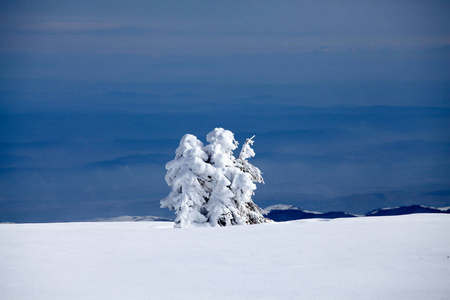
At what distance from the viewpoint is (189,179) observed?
79.6 feet

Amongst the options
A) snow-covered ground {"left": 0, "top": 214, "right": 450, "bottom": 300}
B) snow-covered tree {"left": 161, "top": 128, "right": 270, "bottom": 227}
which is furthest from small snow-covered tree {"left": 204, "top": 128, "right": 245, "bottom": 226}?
snow-covered ground {"left": 0, "top": 214, "right": 450, "bottom": 300}

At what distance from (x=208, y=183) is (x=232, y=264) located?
46.6ft

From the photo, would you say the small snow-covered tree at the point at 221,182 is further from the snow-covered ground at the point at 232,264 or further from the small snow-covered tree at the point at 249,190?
the snow-covered ground at the point at 232,264

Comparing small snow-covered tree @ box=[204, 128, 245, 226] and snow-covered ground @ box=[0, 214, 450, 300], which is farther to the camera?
small snow-covered tree @ box=[204, 128, 245, 226]

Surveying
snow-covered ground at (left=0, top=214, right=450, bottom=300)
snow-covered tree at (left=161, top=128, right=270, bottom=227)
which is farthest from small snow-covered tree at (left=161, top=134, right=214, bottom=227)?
snow-covered ground at (left=0, top=214, right=450, bottom=300)

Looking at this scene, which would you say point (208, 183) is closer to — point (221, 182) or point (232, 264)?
point (221, 182)

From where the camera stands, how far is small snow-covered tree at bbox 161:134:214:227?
954 inches

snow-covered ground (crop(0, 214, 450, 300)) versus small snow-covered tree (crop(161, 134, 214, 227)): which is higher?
small snow-covered tree (crop(161, 134, 214, 227))

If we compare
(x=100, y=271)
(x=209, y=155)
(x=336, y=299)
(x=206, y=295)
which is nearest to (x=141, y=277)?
(x=100, y=271)

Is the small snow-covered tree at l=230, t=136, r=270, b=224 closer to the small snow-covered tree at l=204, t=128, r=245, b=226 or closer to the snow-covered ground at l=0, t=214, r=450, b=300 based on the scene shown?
the small snow-covered tree at l=204, t=128, r=245, b=226

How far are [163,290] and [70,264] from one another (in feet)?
9.71

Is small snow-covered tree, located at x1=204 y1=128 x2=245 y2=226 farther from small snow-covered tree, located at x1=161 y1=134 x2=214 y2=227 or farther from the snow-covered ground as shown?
the snow-covered ground

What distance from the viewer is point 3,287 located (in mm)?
9133

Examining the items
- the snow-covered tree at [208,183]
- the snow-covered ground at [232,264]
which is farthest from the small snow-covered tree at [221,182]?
the snow-covered ground at [232,264]
